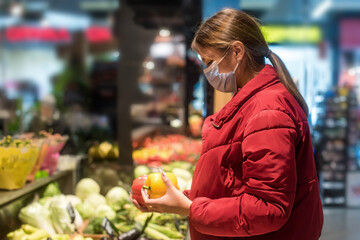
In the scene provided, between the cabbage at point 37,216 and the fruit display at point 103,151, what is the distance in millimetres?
978

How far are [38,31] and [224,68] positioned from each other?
14.1 m

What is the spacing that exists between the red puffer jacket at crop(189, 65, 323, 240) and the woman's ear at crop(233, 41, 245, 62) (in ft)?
0.29

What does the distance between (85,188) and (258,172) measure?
2230 mm

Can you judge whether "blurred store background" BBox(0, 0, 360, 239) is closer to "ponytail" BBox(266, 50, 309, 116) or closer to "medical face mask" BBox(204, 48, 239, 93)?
"ponytail" BBox(266, 50, 309, 116)

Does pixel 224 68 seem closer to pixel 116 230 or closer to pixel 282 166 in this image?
pixel 282 166

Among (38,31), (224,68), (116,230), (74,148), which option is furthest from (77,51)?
(224,68)

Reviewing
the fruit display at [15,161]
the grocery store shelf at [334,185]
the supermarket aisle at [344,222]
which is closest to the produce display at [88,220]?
the fruit display at [15,161]

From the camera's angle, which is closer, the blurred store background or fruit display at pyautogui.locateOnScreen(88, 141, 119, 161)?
the blurred store background

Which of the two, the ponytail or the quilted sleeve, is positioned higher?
the ponytail

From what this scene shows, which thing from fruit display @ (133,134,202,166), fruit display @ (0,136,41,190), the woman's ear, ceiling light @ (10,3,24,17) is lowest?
fruit display @ (133,134,202,166)

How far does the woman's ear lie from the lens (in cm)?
145

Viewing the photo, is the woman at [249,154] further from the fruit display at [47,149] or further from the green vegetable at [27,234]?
the fruit display at [47,149]

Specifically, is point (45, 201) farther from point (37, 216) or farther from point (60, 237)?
point (60, 237)

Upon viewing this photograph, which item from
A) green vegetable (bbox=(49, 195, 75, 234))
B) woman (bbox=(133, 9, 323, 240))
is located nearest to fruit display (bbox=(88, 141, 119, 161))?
green vegetable (bbox=(49, 195, 75, 234))
